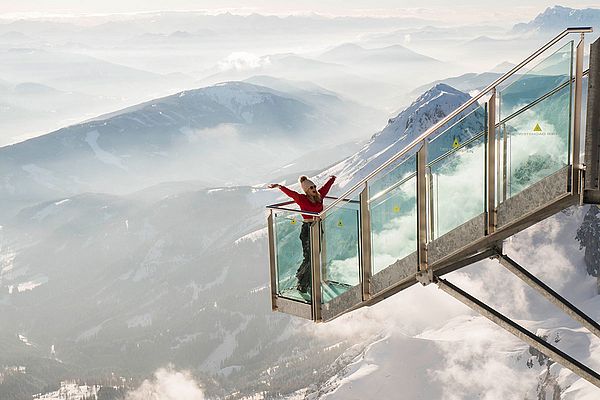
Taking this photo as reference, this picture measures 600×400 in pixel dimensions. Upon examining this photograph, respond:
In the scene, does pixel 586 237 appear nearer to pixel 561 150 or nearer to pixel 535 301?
pixel 535 301

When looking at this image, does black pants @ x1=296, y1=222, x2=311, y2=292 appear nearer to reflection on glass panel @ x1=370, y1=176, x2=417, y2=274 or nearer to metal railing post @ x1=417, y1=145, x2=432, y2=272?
reflection on glass panel @ x1=370, y1=176, x2=417, y2=274

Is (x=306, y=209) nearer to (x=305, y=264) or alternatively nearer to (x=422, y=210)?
(x=305, y=264)

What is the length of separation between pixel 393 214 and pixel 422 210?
670mm

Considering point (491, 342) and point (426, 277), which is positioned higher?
point (426, 277)

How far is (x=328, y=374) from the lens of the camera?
174000 mm

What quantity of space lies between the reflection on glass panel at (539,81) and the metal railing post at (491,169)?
0.44 ft

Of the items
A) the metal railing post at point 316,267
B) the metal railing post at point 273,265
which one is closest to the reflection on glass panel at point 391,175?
the metal railing post at point 316,267

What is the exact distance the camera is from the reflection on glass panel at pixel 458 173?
9.84m

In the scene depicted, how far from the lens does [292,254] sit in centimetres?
1344

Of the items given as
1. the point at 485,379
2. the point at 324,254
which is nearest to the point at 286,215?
the point at 324,254

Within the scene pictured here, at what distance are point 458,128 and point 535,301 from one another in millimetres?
163572

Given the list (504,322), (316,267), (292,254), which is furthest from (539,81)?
(292,254)

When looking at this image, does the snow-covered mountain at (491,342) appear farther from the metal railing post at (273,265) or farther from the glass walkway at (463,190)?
the glass walkway at (463,190)

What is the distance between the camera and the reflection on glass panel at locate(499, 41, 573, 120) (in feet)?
28.8
